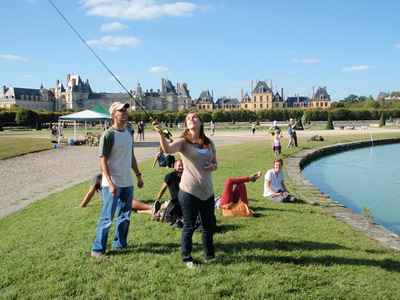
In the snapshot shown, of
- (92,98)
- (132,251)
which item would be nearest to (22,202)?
(132,251)

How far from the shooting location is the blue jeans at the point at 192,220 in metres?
3.67

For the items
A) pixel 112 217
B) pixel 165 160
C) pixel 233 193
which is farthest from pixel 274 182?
pixel 165 160

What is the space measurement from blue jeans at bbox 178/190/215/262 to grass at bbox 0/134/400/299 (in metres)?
0.18

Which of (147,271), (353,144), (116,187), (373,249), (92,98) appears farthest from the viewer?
(92,98)

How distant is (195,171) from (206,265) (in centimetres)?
98

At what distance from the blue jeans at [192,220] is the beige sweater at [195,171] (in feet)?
0.23

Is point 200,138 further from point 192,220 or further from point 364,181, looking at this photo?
point 364,181

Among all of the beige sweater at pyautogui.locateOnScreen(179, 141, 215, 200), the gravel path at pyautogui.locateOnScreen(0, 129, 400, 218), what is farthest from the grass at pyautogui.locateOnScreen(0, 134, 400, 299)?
the gravel path at pyautogui.locateOnScreen(0, 129, 400, 218)

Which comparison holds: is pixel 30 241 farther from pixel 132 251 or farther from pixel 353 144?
pixel 353 144

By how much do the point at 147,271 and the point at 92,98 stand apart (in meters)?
139

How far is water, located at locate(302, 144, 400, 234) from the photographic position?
28.7ft

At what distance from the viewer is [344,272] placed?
371 centimetres

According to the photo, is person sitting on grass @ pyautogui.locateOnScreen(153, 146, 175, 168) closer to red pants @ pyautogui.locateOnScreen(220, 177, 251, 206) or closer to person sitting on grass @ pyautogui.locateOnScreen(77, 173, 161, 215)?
person sitting on grass @ pyautogui.locateOnScreen(77, 173, 161, 215)

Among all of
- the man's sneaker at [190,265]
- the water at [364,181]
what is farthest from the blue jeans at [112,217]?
the water at [364,181]
